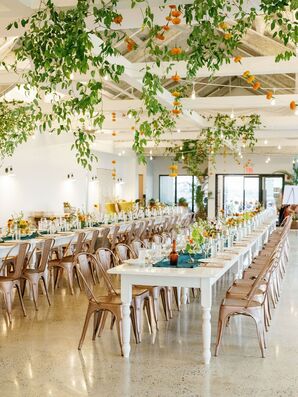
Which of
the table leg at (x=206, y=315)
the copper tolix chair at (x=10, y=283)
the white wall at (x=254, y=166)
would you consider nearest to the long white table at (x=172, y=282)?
the table leg at (x=206, y=315)

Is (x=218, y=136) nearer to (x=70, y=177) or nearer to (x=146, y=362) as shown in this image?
(x=70, y=177)

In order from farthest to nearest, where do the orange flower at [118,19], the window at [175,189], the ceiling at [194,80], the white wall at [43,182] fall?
the window at [175,189] → the white wall at [43,182] → the ceiling at [194,80] → the orange flower at [118,19]

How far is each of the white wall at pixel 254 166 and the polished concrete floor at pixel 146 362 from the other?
18.5 meters

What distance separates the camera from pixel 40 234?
9938 mm

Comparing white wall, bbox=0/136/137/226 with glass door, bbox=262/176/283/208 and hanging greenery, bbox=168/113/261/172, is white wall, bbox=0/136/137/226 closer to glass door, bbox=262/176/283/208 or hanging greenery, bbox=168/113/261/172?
hanging greenery, bbox=168/113/261/172

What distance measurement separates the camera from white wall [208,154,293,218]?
25.3 m

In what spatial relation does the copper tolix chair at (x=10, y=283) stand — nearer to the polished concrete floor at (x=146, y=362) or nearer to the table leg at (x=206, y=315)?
the polished concrete floor at (x=146, y=362)

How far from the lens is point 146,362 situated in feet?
16.9

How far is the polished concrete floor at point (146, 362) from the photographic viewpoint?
4.48 m

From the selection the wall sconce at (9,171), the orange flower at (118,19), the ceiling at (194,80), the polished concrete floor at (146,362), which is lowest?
the polished concrete floor at (146,362)

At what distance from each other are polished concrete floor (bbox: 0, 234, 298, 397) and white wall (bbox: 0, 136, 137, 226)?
857 centimetres

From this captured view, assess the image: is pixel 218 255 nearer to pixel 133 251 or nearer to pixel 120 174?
pixel 133 251

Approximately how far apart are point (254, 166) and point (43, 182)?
11.7 metres

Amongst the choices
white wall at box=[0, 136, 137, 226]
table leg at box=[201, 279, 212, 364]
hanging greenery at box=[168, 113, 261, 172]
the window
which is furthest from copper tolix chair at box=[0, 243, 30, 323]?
the window
